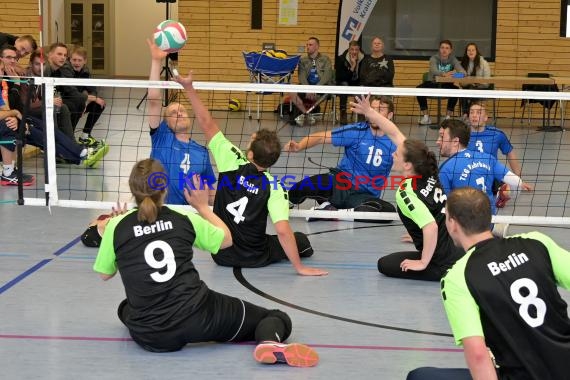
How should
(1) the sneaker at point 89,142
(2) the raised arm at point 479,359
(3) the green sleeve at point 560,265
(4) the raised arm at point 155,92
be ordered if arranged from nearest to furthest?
(2) the raised arm at point 479,359 < (3) the green sleeve at point 560,265 < (4) the raised arm at point 155,92 < (1) the sneaker at point 89,142

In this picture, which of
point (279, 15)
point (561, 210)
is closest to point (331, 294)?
point (561, 210)

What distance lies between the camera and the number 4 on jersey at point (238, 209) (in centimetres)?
659

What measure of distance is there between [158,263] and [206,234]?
0.31 meters

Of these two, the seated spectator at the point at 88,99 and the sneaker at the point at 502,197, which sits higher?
the seated spectator at the point at 88,99

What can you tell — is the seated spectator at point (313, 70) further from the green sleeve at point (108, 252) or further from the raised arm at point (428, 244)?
the green sleeve at point (108, 252)

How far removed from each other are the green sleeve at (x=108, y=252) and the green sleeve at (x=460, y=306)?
1977 millimetres

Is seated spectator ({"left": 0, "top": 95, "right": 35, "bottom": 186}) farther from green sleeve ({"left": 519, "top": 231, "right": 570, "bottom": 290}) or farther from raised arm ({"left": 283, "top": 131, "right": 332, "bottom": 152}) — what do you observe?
green sleeve ({"left": 519, "top": 231, "right": 570, "bottom": 290})

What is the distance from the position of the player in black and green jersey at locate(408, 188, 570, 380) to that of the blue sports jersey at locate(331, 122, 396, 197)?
4.69 meters

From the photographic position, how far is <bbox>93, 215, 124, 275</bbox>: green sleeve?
→ 4.84m

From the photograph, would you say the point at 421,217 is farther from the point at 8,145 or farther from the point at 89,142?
the point at 89,142

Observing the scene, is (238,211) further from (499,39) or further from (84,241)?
(499,39)

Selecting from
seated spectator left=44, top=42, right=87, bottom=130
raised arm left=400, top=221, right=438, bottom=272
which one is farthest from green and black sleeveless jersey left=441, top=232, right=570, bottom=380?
seated spectator left=44, top=42, right=87, bottom=130

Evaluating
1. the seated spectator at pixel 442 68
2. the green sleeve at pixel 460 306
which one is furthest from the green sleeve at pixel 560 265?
the seated spectator at pixel 442 68

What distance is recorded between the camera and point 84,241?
742cm
